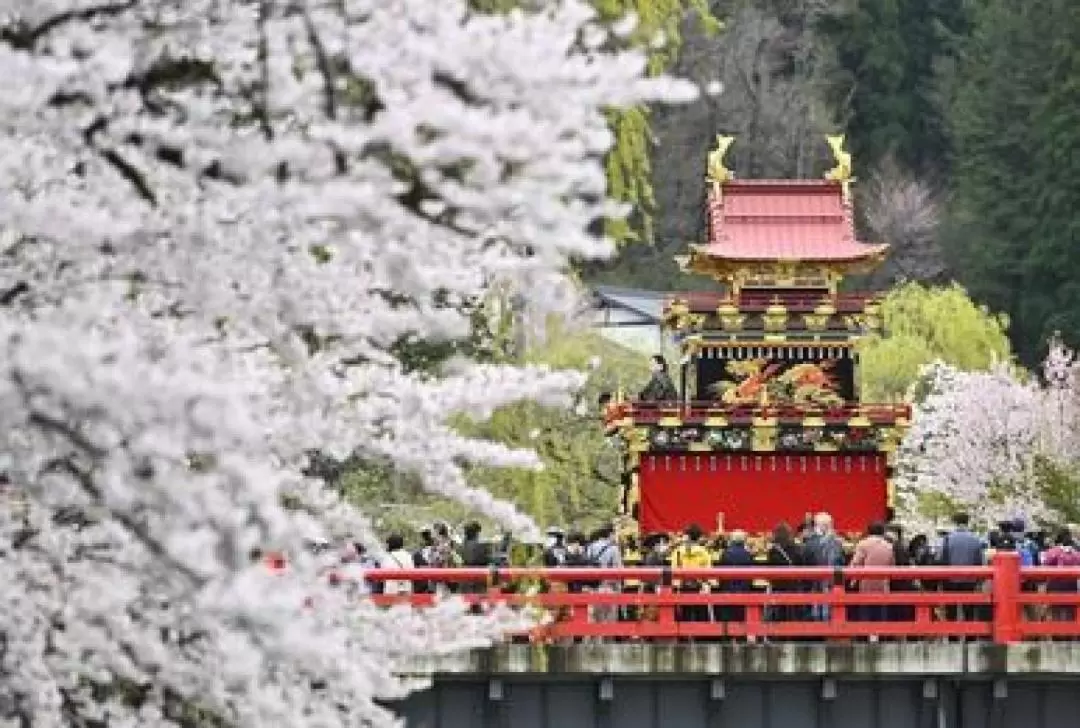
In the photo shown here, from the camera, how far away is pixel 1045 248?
5906 cm

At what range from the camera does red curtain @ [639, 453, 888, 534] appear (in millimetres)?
30844

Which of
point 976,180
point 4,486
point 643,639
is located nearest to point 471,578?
point 643,639

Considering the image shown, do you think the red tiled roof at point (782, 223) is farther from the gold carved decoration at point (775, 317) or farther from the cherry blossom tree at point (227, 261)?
the cherry blossom tree at point (227, 261)

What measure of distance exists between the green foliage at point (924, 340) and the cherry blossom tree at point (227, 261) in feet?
136

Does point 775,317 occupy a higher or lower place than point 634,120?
higher

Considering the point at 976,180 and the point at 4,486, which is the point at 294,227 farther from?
the point at 976,180

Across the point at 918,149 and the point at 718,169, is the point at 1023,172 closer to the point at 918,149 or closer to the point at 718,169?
the point at 918,149

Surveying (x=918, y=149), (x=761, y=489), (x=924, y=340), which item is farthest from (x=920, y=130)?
(x=761, y=489)

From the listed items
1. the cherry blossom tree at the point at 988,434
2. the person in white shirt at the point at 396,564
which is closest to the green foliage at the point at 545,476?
the cherry blossom tree at the point at 988,434

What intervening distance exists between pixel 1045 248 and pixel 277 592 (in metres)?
54.2

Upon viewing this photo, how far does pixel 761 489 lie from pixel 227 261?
81.5 feet

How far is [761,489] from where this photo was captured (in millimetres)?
31109

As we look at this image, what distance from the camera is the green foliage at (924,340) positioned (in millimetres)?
49500

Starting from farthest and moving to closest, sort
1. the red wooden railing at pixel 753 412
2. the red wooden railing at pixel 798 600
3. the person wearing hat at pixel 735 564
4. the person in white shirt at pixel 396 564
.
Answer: the red wooden railing at pixel 753 412, the person wearing hat at pixel 735 564, the red wooden railing at pixel 798 600, the person in white shirt at pixel 396 564
